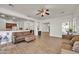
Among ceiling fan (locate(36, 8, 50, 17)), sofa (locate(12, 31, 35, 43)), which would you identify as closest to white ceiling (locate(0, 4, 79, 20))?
ceiling fan (locate(36, 8, 50, 17))

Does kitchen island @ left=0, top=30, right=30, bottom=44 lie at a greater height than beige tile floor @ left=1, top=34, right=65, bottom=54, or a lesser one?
greater

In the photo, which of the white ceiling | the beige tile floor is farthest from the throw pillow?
the white ceiling

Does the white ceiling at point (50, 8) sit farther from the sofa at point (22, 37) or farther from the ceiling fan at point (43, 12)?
the sofa at point (22, 37)

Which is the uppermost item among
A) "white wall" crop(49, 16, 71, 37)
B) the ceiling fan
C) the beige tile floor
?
the ceiling fan

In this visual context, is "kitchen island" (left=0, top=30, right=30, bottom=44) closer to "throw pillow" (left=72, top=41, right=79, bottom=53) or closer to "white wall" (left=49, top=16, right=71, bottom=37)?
"white wall" (left=49, top=16, right=71, bottom=37)

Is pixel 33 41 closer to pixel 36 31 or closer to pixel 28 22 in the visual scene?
pixel 36 31

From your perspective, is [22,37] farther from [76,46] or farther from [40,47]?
[76,46]

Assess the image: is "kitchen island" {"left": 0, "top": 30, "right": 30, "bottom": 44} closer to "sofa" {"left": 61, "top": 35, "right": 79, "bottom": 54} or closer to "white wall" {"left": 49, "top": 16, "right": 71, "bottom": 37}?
"white wall" {"left": 49, "top": 16, "right": 71, "bottom": 37}

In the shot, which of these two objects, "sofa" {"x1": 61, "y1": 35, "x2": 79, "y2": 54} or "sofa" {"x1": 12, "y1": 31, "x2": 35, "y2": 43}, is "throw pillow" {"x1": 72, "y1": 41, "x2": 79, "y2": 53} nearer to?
"sofa" {"x1": 61, "y1": 35, "x2": 79, "y2": 54}

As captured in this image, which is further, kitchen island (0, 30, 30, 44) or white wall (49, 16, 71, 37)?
white wall (49, 16, 71, 37)

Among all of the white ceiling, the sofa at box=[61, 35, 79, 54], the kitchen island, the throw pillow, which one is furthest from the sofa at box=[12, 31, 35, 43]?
the throw pillow

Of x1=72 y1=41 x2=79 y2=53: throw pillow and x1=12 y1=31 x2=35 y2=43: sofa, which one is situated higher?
x1=12 y1=31 x2=35 y2=43: sofa
